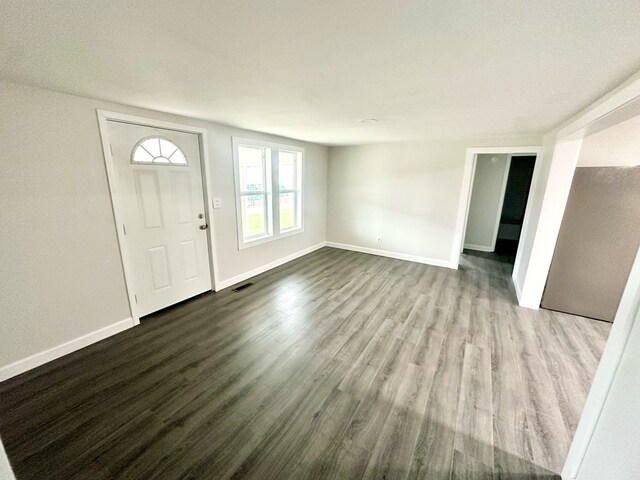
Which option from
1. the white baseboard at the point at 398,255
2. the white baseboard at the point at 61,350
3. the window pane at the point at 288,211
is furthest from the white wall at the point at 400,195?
the white baseboard at the point at 61,350

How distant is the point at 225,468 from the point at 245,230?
3066mm

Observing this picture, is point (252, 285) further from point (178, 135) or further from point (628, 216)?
point (628, 216)

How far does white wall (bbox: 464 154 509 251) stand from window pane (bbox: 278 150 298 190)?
12.9 feet

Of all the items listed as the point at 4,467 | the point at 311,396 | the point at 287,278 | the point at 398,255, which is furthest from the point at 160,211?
the point at 398,255

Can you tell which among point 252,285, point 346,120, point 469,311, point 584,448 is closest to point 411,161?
point 346,120

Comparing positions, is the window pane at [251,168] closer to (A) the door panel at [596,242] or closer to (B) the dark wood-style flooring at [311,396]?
(B) the dark wood-style flooring at [311,396]

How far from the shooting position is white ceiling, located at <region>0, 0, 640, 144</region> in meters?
0.94

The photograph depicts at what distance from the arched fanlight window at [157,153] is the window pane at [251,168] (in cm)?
90

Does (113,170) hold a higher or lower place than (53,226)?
→ higher

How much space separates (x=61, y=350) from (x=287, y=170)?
3.77 meters

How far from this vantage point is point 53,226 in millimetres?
2104

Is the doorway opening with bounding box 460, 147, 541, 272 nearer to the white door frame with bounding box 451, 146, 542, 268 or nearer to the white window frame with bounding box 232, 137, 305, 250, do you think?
the white door frame with bounding box 451, 146, 542, 268

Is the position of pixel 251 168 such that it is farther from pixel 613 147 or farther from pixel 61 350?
pixel 613 147

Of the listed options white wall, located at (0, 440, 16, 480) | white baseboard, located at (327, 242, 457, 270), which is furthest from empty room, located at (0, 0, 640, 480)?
white baseboard, located at (327, 242, 457, 270)
